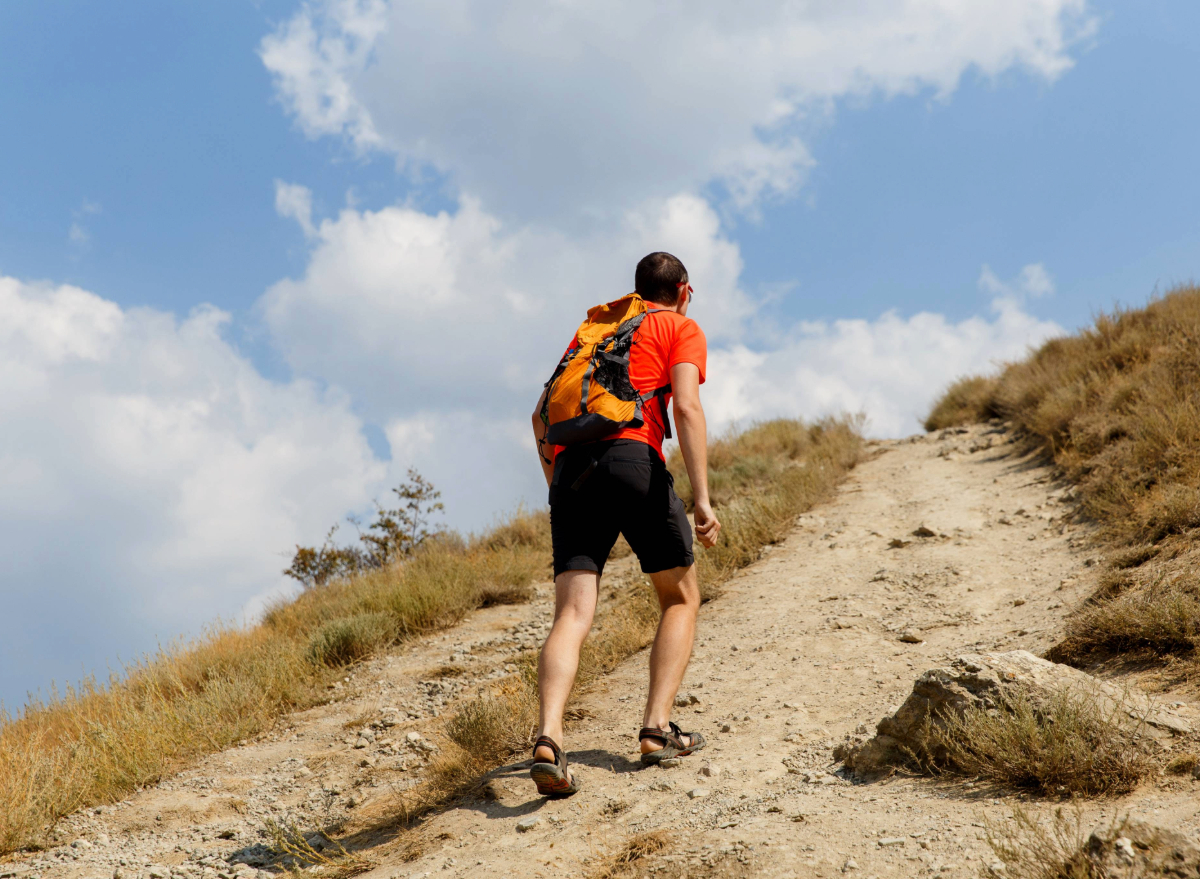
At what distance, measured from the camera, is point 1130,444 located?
23.7 feet

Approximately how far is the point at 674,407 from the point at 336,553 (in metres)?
8.90

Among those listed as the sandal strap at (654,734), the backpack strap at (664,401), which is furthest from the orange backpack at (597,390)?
the sandal strap at (654,734)

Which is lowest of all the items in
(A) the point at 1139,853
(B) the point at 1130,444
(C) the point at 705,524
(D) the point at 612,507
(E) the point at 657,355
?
(A) the point at 1139,853

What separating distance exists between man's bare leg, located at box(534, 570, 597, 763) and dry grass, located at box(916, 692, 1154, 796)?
4.53ft

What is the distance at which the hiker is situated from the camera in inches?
129

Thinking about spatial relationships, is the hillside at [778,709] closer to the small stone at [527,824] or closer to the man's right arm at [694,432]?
the small stone at [527,824]

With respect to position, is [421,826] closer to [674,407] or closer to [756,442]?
[674,407]

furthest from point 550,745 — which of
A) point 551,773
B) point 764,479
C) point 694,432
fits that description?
point 764,479

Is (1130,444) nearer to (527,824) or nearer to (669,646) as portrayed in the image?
(669,646)

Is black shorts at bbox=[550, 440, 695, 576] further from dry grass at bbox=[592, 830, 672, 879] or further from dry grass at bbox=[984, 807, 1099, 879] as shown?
dry grass at bbox=[984, 807, 1099, 879]

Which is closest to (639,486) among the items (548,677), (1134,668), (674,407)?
(674,407)

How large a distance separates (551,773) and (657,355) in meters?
1.75

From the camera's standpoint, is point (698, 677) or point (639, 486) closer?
point (639, 486)

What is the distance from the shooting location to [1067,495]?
762 centimetres
